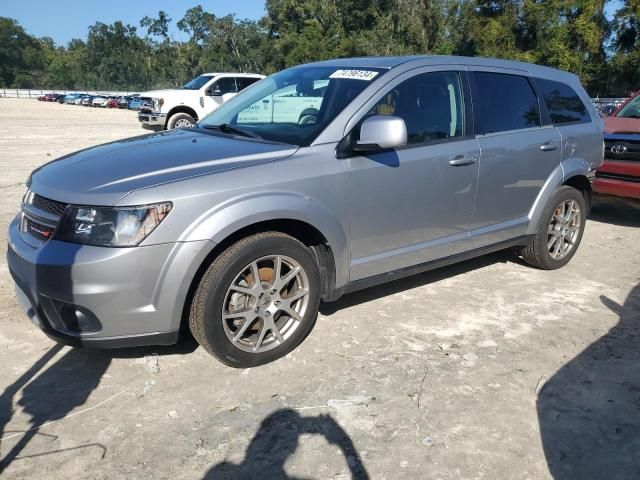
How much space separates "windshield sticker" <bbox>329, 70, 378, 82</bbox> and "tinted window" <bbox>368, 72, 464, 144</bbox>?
0.17 metres

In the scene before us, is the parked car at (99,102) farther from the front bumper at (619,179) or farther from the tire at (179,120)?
the front bumper at (619,179)

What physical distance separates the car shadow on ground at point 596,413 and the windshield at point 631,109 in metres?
4.66

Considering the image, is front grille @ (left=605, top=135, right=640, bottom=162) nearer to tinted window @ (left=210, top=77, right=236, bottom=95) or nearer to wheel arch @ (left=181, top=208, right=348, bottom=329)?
wheel arch @ (left=181, top=208, right=348, bottom=329)

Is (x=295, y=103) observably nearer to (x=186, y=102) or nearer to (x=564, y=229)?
(x=564, y=229)

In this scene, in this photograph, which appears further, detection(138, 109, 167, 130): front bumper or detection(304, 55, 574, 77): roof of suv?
detection(138, 109, 167, 130): front bumper

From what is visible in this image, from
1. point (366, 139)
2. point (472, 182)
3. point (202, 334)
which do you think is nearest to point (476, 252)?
point (472, 182)

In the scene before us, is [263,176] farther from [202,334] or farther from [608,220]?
[608,220]

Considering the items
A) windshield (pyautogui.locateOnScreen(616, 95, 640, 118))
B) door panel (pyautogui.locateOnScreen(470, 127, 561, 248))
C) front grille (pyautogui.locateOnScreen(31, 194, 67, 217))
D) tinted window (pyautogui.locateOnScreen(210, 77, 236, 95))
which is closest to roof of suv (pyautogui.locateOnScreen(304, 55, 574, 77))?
door panel (pyautogui.locateOnScreen(470, 127, 561, 248))

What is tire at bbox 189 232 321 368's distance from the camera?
9.99 feet

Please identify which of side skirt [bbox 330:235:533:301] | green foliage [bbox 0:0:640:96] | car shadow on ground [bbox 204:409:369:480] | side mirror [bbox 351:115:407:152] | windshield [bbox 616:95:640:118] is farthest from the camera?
green foliage [bbox 0:0:640:96]

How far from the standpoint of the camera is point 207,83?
1543 cm

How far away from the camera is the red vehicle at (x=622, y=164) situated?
6.41 metres

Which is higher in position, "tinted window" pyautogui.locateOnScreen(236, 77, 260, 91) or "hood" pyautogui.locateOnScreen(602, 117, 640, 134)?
"tinted window" pyautogui.locateOnScreen(236, 77, 260, 91)

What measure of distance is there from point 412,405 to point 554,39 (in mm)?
40537
